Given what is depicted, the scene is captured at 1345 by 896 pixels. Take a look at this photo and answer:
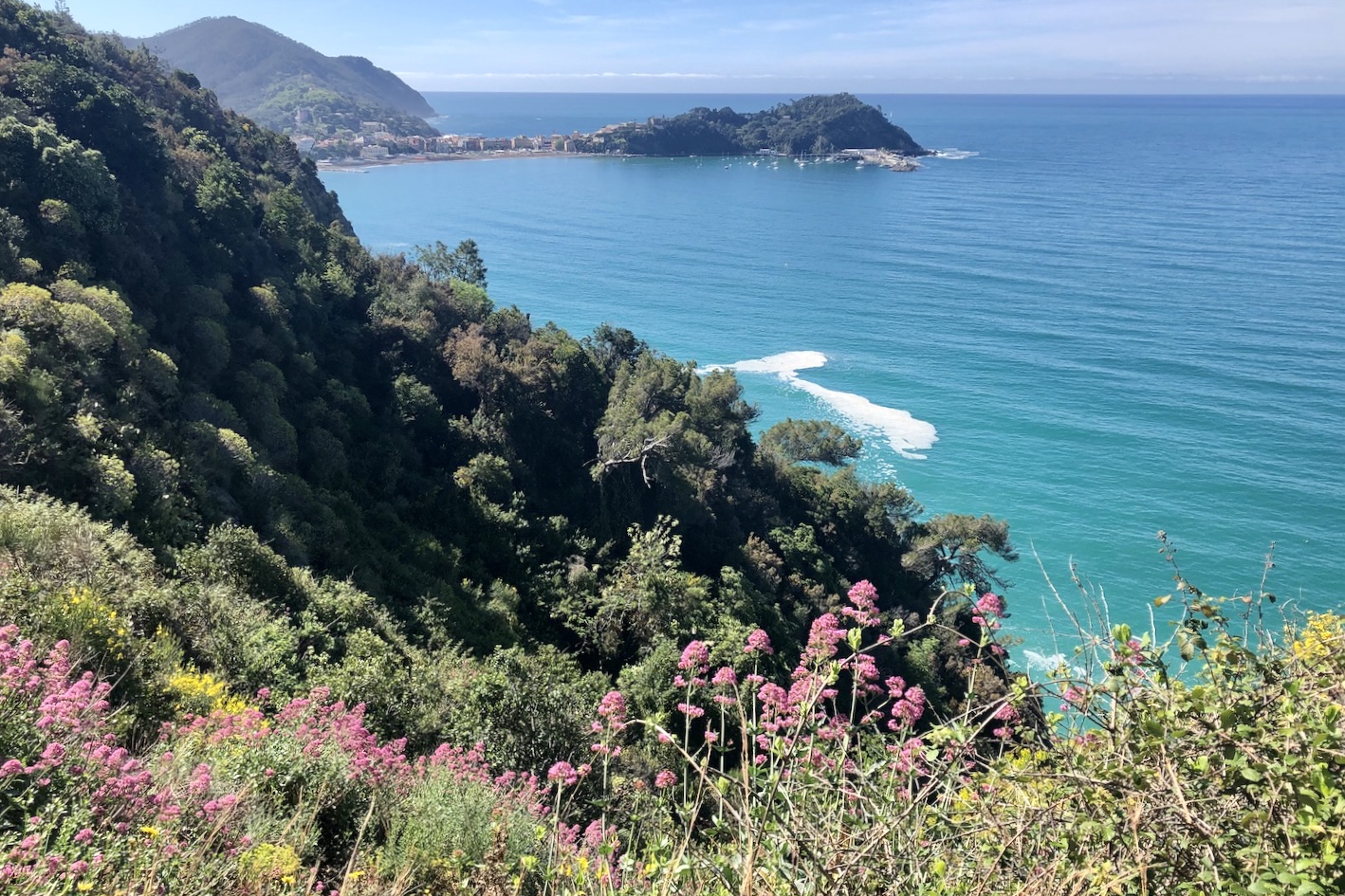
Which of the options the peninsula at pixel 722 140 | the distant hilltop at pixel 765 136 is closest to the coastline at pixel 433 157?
the peninsula at pixel 722 140

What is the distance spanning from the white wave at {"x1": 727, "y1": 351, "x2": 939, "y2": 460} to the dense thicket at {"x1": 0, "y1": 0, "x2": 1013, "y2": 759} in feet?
27.8

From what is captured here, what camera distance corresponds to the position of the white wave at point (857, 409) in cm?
4366

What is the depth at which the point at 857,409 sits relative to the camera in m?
47.2

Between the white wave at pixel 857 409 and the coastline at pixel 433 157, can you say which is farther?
the coastline at pixel 433 157

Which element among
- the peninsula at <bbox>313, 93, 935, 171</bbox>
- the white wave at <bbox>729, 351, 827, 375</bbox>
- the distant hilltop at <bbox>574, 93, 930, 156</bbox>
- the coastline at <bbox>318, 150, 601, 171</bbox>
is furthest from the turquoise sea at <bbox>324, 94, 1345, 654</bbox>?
the distant hilltop at <bbox>574, 93, 930, 156</bbox>

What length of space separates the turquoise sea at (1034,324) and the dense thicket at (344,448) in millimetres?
9093

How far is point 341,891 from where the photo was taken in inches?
193

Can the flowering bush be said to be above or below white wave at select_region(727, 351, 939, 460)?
above

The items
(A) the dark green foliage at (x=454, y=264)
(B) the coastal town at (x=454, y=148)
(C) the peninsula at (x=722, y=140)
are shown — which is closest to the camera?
(A) the dark green foliage at (x=454, y=264)

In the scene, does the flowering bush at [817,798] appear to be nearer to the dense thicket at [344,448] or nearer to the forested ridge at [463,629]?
the forested ridge at [463,629]

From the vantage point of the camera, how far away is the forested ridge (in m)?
3.74

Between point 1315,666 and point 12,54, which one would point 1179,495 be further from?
point 12,54

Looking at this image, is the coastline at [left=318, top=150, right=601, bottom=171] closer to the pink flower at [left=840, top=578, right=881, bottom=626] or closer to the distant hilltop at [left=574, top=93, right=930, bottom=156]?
the distant hilltop at [left=574, top=93, right=930, bottom=156]

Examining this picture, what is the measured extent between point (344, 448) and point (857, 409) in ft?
107
